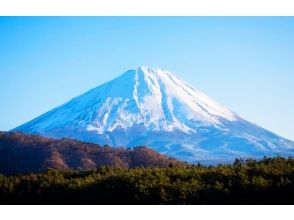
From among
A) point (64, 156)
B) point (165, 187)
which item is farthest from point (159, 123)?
point (165, 187)

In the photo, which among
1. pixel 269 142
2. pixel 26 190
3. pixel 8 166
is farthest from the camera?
pixel 269 142

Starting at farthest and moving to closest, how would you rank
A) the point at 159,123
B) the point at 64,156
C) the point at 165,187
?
the point at 159,123 < the point at 64,156 < the point at 165,187

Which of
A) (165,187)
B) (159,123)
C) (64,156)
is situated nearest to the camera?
(165,187)

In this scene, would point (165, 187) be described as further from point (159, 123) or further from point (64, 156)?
point (159, 123)

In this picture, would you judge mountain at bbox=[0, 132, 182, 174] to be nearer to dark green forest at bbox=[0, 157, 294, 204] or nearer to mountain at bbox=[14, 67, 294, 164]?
dark green forest at bbox=[0, 157, 294, 204]

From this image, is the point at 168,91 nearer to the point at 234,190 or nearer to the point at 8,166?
the point at 8,166

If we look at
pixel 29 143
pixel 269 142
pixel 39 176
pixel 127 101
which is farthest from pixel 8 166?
pixel 127 101
